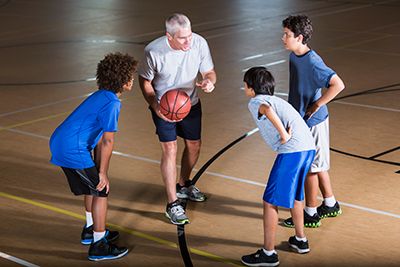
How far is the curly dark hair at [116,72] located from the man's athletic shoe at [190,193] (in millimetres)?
1657

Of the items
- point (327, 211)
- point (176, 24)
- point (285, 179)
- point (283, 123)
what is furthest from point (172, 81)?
point (327, 211)

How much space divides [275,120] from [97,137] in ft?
4.29

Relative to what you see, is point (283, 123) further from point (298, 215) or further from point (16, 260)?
point (16, 260)

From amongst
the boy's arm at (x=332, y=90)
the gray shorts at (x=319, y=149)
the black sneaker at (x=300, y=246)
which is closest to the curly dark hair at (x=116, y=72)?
the boy's arm at (x=332, y=90)

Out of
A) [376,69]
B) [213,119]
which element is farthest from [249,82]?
[376,69]

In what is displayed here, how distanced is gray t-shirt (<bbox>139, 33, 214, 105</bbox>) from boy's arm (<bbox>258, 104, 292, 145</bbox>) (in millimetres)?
1217

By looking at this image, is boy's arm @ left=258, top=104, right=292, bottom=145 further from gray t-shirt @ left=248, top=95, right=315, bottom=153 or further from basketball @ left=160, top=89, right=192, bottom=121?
basketball @ left=160, top=89, right=192, bottom=121

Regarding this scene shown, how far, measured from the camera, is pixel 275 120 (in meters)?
5.00

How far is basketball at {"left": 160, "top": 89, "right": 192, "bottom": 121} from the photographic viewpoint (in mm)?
5836

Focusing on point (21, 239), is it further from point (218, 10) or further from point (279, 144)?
point (218, 10)

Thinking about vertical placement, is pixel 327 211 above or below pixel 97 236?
below

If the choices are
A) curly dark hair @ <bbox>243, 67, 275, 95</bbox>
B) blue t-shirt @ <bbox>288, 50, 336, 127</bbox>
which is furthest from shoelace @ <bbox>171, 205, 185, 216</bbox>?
curly dark hair @ <bbox>243, 67, 275, 95</bbox>

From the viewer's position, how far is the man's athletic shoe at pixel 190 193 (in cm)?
654

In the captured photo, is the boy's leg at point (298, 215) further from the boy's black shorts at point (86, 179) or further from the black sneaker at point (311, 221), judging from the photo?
the boy's black shorts at point (86, 179)
